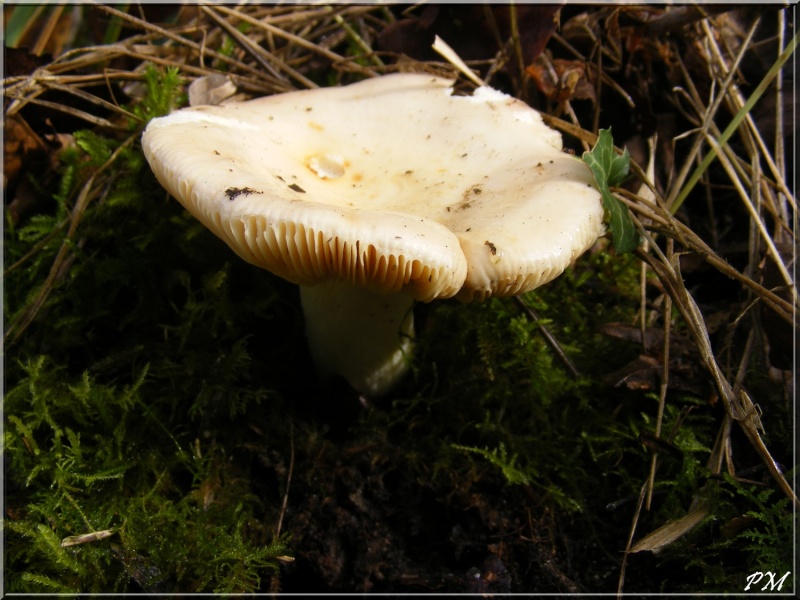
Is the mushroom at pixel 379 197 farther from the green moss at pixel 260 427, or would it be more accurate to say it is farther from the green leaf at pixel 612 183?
the green moss at pixel 260 427

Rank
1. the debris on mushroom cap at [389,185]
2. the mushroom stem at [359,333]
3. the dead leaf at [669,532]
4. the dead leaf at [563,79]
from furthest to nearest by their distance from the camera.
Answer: the dead leaf at [563,79]
the mushroom stem at [359,333]
the dead leaf at [669,532]
the debris on mushroom cap at [389,185]

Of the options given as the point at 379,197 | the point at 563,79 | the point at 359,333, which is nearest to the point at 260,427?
the point at 359,333

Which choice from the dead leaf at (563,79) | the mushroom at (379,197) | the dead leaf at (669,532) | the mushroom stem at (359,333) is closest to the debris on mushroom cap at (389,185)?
the mushroom at (379,197)

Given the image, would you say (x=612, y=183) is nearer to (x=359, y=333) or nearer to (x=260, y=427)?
(x=359, y=333)

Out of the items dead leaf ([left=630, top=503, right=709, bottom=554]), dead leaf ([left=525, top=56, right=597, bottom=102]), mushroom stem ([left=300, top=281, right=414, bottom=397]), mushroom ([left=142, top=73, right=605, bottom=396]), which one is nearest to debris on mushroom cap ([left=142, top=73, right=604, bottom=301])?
mushroom ([left=142, top=73, right=605, bottom=396])

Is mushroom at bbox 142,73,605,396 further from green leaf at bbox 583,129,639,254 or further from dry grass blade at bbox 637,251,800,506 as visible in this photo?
dry grass blade at bbox 637,251,800,506

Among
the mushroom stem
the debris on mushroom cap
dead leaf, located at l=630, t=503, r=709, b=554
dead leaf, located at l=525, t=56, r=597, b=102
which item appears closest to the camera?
the debris on mushroom cap

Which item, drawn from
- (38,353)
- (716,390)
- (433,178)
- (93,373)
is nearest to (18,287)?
(38,353)
